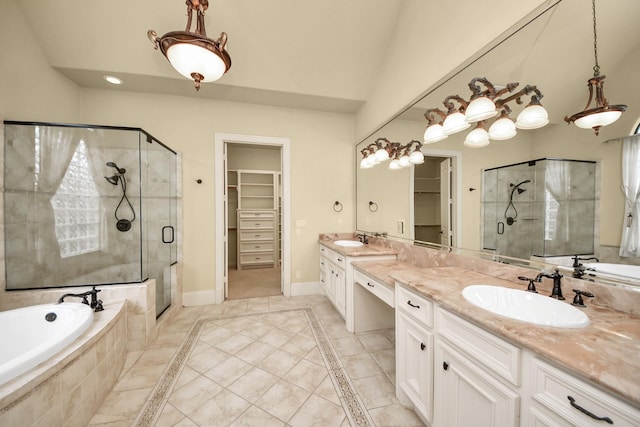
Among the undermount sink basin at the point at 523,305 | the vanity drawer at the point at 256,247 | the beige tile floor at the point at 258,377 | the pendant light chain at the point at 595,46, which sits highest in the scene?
the pendant light chain at the point at 595,46

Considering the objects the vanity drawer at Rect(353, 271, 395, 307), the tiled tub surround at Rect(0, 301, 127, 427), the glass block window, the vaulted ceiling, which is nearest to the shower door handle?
the glass block window

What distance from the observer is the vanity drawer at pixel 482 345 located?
2.71 ft

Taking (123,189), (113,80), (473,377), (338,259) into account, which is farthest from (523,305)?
(113,80)

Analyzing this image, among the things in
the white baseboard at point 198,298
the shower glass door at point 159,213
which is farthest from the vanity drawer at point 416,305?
the white baseboard at point 198,298

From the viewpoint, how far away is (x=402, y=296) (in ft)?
4.78

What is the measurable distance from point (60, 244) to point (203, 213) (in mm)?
1334

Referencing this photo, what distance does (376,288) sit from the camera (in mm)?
1918

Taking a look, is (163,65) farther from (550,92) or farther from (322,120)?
(550,92)

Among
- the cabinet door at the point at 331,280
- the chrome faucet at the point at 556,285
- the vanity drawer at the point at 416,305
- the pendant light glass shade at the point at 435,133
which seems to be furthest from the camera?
the cabinet door at the point at 331,280

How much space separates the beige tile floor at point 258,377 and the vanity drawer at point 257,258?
2269 millimetres

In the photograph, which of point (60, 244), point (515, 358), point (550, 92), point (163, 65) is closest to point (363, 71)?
point (550, 92)

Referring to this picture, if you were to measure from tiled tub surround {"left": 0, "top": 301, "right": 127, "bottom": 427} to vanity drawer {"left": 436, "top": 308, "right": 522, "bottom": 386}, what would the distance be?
1949 millimetres

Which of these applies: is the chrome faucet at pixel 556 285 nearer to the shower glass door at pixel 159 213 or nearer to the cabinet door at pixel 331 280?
the cabinet door at pixel 331 280

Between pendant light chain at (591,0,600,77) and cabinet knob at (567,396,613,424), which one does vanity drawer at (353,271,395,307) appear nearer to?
cabinet knob at (567,396,613,424)
